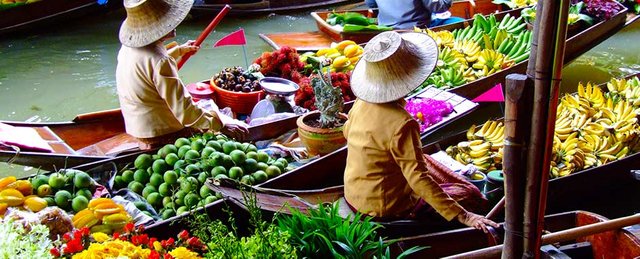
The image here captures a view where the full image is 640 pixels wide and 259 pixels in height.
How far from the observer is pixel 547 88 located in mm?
1430

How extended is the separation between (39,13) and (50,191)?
20.1 feet

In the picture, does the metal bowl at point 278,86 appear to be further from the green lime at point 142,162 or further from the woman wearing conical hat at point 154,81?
the green lime at point 142,162

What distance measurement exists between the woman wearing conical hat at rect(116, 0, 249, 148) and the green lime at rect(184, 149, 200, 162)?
0.30m

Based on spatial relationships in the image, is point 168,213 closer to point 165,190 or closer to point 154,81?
point 165,190

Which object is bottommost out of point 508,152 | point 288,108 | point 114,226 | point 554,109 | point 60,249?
point 288,108

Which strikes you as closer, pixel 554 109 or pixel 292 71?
pixel 554 109

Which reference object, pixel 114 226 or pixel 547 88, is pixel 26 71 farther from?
pixel 547 88

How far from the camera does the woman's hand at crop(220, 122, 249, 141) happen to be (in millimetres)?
3957

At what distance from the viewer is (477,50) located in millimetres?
5621

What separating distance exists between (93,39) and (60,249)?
669cm

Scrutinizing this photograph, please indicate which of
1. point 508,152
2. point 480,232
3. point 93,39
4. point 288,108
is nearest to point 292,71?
point 288,108

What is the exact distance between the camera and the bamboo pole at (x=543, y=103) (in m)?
1.37

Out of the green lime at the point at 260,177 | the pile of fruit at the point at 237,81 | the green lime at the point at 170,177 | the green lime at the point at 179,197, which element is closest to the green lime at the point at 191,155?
the green lime at the point at 170,177

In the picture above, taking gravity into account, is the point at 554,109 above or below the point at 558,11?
below
